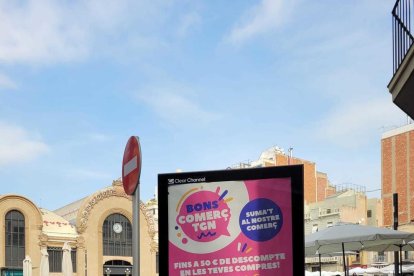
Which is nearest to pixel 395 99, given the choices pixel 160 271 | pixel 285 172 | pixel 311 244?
pixel 285 172

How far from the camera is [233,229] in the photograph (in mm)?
3252

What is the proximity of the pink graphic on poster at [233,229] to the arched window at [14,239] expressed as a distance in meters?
45.3

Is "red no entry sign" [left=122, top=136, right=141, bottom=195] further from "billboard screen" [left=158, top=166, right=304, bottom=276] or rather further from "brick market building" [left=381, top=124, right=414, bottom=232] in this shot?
"brick market building" [left=381, top=124, right=414, bottom=232]

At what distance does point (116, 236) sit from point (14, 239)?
978 cm

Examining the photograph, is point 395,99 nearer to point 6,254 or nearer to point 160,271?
point 160,271

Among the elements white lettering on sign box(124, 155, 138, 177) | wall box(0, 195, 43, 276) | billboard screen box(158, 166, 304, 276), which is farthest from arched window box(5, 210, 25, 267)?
billboard screen box(158, 166, 304, 276)

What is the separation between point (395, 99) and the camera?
21.3 ft

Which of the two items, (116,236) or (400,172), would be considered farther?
(400,172)

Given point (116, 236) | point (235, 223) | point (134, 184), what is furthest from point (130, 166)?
point (116, 236)

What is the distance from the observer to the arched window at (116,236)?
171 ft

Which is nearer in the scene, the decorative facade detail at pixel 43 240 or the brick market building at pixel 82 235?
the brick market building at pixel 82 235

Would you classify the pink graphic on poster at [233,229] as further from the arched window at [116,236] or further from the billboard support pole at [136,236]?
the arched window at [116,236]

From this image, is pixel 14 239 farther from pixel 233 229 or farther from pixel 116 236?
pixel 233 229

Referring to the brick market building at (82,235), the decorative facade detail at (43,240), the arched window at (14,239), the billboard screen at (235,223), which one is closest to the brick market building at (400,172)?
the brick market building at (82,235)
